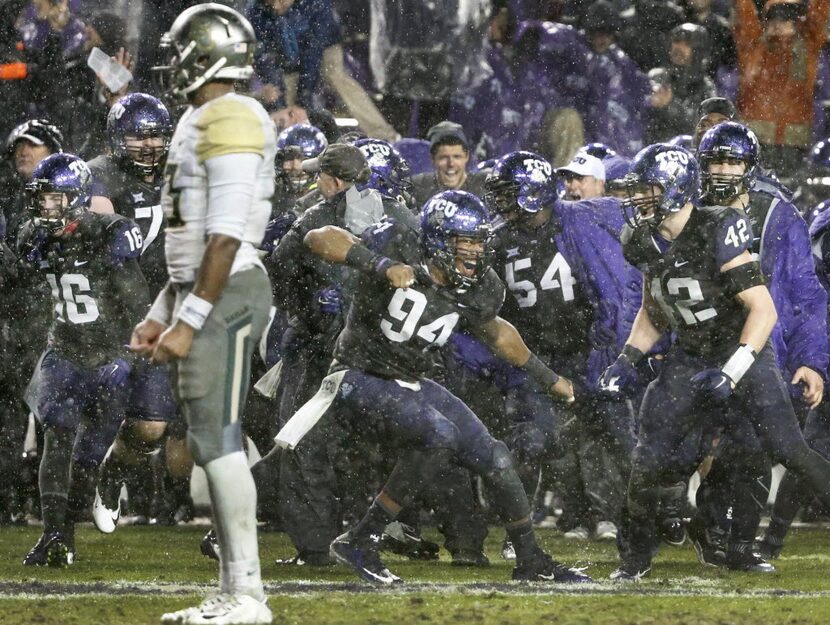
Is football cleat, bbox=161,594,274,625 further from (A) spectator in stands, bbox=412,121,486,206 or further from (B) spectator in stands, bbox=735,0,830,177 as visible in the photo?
(B) spectator in stands, bbox=735,0,830,177

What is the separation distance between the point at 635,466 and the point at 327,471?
4.16 ft

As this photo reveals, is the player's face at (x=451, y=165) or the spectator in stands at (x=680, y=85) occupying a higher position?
the spectator in stands at (x=680, y=85)

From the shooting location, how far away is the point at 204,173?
5.38 m

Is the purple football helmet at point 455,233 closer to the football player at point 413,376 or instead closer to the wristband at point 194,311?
the football player at point 413,376

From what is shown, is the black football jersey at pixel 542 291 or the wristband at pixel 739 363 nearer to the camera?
the wristband at pixel 739 363

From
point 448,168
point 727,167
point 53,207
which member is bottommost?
point 53,207

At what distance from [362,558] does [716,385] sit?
1.46 meters

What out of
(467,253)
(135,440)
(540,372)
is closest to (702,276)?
(540,372)

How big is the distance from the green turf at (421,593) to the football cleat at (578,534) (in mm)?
668

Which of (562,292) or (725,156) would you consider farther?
(562,292)

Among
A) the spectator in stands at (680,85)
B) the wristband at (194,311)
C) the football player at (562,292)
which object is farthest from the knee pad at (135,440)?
the spectator in stands at (680,85)

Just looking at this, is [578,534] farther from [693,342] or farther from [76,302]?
[76,302]

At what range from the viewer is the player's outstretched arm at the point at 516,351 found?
7.39 metres

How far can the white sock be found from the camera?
17.5ft
